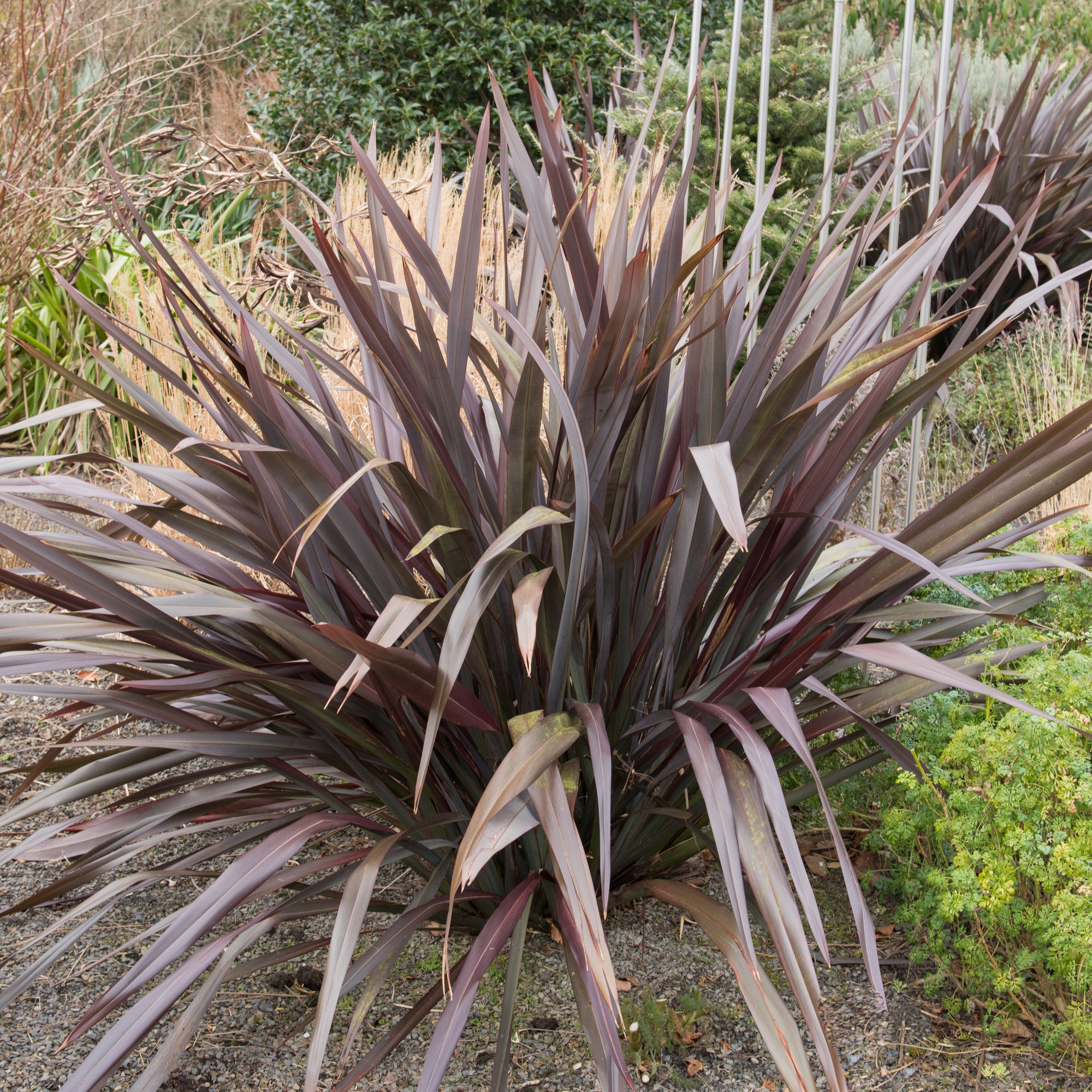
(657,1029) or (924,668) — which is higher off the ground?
(924,668)

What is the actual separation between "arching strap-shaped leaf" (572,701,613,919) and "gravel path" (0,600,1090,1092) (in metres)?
0.38

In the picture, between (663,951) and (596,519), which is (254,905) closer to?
(663,951)

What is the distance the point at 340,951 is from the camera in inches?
45.4

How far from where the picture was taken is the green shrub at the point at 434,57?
233 inches

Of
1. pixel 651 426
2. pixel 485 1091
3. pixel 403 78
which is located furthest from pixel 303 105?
pixel 485 1091

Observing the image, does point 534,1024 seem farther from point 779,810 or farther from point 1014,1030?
point 1014,1030

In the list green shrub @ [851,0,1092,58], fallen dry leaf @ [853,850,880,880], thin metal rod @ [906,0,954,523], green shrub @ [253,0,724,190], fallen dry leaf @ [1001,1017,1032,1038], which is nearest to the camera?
fallen dry leaf @ [1001,1017,1032,1038]

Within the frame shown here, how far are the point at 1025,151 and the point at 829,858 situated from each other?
4.17 meters

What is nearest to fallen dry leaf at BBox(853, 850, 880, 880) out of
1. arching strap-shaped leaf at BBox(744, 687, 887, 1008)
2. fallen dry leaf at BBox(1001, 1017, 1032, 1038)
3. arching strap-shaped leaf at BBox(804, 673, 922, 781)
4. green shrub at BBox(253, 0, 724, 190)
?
fallen dry leaf at BBox(1001, 1017, 1032, 1038)

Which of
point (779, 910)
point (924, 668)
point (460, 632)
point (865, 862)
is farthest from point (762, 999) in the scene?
point (865, 862)

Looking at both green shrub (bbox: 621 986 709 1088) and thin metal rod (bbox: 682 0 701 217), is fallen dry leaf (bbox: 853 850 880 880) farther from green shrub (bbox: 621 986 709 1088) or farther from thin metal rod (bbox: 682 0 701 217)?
thin metal rod (bbox: 682 0 701 217)

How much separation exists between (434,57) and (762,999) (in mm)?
6017

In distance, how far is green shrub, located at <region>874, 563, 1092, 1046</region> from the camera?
1.38 metres

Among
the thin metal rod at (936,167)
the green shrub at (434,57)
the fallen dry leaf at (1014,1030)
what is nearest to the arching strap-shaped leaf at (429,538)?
the fallen dry leaf at (1014,1030)
